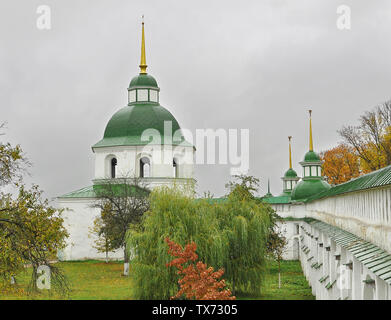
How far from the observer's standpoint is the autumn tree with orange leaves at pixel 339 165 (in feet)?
174

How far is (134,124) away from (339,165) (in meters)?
19.4

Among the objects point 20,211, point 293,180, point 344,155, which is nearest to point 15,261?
point 20,211

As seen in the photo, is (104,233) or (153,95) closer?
(104,233)

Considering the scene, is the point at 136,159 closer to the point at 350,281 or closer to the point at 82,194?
the point at 82,194

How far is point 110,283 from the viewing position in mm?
31672

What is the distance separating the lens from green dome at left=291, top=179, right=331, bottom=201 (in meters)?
46.4

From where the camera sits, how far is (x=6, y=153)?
48.7 ft

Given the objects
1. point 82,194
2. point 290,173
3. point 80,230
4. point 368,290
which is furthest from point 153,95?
point 368,290

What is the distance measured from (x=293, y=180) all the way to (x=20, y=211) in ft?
170

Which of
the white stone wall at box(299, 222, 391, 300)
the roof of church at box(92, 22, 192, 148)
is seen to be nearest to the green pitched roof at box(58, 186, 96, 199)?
the roof of church at box(92, 22, 192, 148)

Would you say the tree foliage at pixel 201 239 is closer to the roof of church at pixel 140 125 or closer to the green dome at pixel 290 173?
the roof of church at pixel 140 125

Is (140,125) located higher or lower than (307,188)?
higher

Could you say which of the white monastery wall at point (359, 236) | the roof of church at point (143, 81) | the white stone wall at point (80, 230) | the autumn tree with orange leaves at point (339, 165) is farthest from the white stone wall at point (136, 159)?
the white monastery wall at point (359, 236)

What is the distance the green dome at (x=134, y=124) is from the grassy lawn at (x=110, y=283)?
9.43 meters
